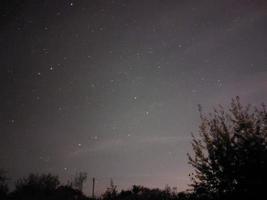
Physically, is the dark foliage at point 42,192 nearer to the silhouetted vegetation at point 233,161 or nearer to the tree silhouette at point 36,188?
the tree silhouette at point 36,188

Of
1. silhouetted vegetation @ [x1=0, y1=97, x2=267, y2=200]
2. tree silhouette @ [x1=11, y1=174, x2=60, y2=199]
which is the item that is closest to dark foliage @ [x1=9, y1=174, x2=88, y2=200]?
tree silhouette @ [x1=11, y1=174, x2=60, y2=199]

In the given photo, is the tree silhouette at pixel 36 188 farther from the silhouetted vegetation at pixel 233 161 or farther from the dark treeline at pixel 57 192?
the silhouetted vegetation at pixel 233 161

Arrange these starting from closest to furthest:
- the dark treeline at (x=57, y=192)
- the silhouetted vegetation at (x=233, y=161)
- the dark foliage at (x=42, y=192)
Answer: the silhouetted vegetation at (x=233, y=161), the dark treeline at (x=57, y=192), the dark foliage at (x=42, y=192)

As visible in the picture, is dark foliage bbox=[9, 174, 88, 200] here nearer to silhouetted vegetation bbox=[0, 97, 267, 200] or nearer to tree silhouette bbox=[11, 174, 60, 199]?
tree silhouette bbox=[11, 174, 60, 199]

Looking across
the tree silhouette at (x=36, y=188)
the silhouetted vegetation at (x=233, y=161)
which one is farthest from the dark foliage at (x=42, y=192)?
the silhouetted vegetation at (x=233, y=161)

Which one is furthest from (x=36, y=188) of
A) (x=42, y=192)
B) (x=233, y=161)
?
(x=233, y=161)

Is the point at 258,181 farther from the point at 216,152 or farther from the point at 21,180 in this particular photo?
the point at 21,180

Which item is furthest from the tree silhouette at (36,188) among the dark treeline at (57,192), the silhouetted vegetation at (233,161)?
the silhouetted vegetation at (233,161)

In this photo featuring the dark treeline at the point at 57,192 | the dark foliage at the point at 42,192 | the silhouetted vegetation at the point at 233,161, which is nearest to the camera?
the silhouetted vegetation at the point at 233,161

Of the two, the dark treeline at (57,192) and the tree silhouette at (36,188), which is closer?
the dark treeline at (57,192)

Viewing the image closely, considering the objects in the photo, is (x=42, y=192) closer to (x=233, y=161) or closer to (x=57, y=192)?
(x=57, y=192)

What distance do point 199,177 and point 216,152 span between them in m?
1.40

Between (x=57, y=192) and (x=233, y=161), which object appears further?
(x=57, y=192)

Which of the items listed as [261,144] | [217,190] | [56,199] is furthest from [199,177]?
[56,199]
